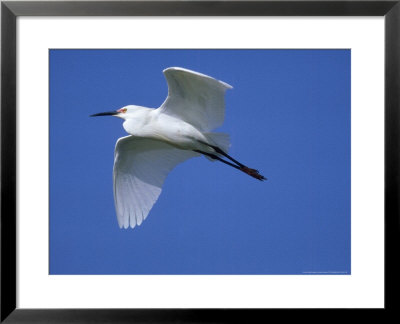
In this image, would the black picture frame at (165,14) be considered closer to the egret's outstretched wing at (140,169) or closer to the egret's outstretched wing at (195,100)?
the egret's outstretched wing at (195,100)

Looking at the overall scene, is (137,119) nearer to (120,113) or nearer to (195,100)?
(120,113)

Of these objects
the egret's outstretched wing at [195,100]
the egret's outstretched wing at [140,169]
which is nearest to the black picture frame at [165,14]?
the egret's outstretched wing at [195,100]

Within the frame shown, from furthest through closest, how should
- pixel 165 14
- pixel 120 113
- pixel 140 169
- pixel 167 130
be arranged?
pixel 140 169
pixel 167 130
pixel 120 113
pixel 165 14

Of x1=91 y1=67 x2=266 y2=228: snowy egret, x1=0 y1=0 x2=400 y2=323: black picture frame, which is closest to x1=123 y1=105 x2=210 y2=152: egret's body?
x1=91 y1=67 x2=266 y2=228: snowy egret

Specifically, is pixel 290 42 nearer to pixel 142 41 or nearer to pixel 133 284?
pixel 142 41

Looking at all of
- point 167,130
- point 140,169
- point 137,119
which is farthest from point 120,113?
point 140,169

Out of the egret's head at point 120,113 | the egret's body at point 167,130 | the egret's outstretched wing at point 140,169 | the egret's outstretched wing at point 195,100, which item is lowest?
the egret's outstretched wing at point 140,169

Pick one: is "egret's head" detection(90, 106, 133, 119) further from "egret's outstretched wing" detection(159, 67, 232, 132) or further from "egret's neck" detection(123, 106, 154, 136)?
"egret's outstretched wing" detection(159, 67, 232, 132)

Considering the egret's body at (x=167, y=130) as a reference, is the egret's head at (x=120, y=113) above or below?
above
